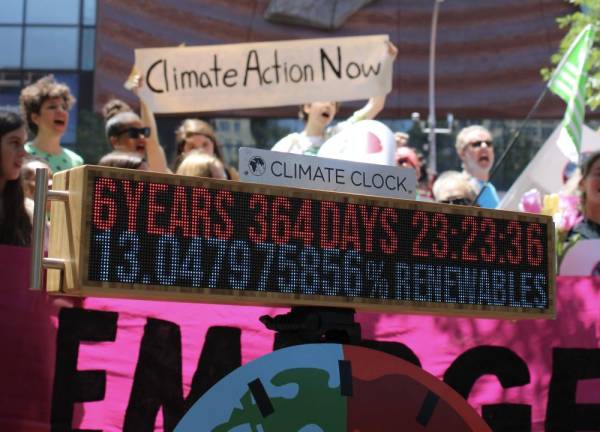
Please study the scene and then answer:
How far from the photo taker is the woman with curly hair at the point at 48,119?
6.68 meters

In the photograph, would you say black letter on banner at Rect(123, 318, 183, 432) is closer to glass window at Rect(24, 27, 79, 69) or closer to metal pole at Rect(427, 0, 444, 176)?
metal pole at Rect(427, 0, 444, 176)

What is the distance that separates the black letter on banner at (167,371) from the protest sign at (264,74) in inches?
104

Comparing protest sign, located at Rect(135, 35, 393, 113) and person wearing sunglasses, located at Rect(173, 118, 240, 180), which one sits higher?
protest sign, located at Rect(135, 35, 393, 113)

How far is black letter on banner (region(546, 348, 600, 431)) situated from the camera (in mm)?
5488

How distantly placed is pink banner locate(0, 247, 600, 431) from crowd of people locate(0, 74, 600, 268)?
36cm

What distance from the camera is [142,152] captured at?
6.94 m

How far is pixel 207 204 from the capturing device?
10.7 feet

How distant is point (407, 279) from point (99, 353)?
195cm

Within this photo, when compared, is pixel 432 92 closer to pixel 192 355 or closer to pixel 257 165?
pixel 192 355

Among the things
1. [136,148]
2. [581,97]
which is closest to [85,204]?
[136,148]

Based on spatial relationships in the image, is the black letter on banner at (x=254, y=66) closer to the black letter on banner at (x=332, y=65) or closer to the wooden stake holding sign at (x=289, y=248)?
the black letter on banner at (x=332, y=65)

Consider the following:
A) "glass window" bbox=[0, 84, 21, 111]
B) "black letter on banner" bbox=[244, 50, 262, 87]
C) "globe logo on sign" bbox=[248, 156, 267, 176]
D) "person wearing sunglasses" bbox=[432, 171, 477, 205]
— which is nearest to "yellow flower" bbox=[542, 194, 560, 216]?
"person wearing sunglasses" bbox=[432, 171, 477, 205]

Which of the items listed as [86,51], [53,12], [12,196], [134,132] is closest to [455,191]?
[134,132]

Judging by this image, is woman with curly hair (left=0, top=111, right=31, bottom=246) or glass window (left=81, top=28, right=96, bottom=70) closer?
woman with curly hair (left=0, top=111, right=31, bottom=246)
